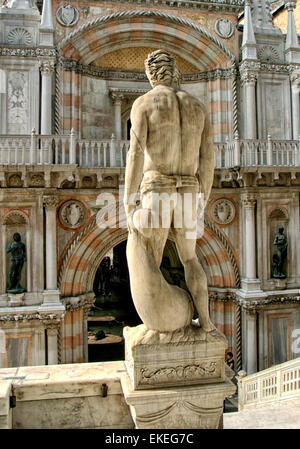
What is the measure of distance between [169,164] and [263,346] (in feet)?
33.7

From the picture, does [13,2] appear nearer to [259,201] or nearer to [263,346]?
[259,201]

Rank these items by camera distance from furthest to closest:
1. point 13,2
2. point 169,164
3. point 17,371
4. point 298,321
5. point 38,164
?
point 298,321 → point 13,2 → point 38,164 → point 17,371 → point 169,164

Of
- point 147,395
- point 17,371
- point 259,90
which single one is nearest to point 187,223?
point 147,395

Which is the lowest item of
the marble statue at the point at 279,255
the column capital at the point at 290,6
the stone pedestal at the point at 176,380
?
the stone pedestal at the point at 176,380

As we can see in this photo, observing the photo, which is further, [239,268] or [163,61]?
[239,268]

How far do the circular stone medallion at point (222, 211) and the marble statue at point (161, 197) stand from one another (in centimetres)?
880

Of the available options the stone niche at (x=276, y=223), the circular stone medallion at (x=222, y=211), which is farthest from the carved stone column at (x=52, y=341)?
the stone niche at (x=276, y=223)

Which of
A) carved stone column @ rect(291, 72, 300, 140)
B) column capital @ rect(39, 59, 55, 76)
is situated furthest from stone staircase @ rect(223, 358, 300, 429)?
column capital @ rect(39, 59, 55, 76)

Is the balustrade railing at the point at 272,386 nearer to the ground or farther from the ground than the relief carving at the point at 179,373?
nearer to the ground

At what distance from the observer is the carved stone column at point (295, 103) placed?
14.0m

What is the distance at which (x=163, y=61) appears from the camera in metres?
4.68

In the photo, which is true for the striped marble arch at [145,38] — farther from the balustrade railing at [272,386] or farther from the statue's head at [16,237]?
the balustrade railing at [272,386]

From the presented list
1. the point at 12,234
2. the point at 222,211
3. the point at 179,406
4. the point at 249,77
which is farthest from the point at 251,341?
the point at 179,406

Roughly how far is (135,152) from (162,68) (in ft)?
3.32
